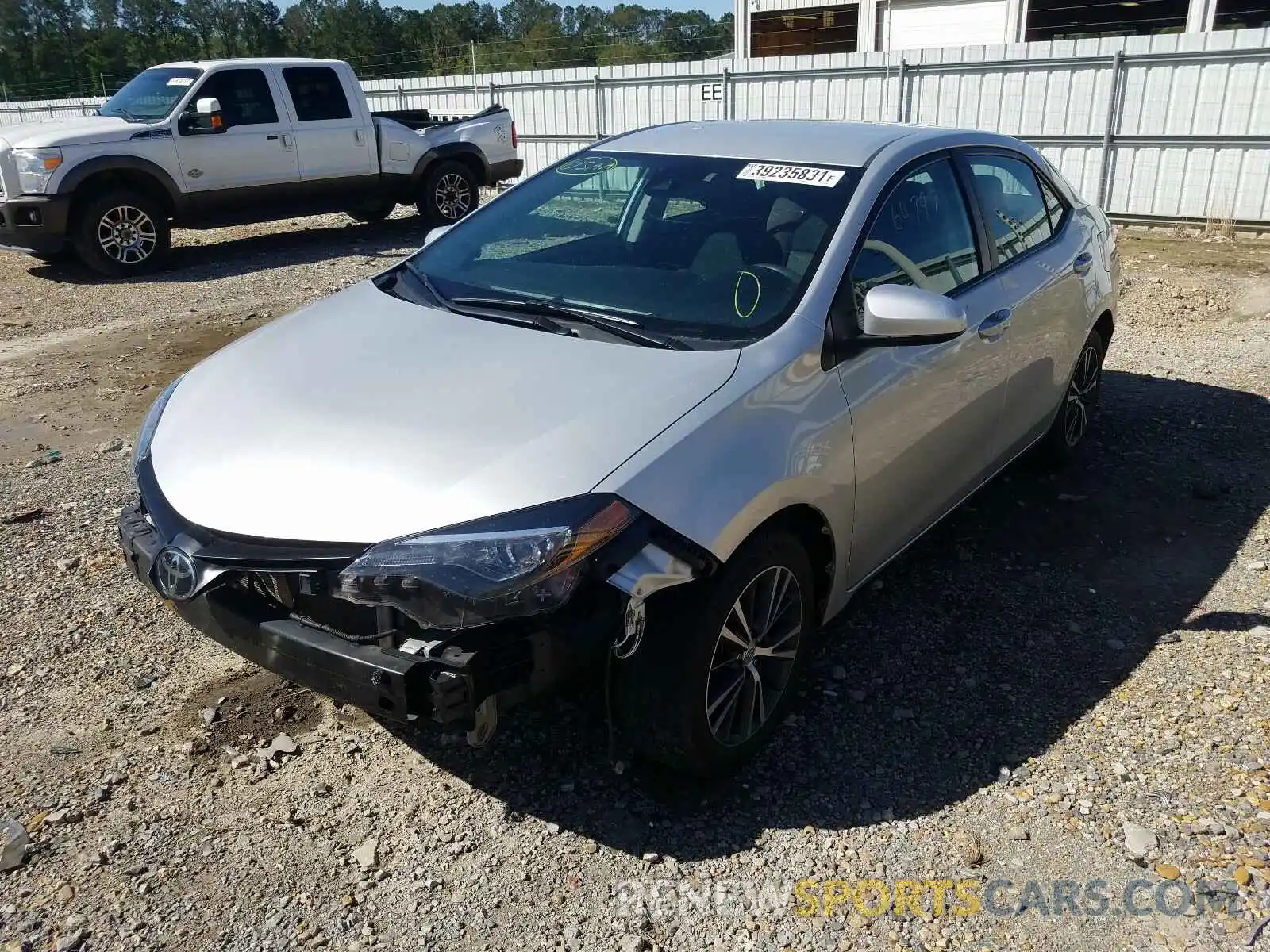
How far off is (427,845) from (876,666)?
1.69m

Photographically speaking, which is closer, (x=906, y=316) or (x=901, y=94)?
(x=906, y=316)

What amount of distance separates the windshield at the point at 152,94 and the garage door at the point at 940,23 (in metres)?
17.8

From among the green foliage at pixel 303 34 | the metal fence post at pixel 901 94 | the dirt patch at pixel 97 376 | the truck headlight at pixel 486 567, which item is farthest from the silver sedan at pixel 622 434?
the green foliage at pixel 303 34

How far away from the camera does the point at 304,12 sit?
5469cm

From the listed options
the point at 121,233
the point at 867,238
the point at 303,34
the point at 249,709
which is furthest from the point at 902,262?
the point at 303,34

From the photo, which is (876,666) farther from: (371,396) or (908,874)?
(371,396)

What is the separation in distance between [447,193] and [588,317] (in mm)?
10793


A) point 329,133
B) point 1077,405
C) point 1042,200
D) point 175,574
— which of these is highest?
point 329,133

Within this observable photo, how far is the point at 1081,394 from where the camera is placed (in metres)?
5.31

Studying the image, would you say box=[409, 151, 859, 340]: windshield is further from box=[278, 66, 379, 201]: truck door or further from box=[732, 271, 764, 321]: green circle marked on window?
box=[278, 66, 379, 201]: truck door

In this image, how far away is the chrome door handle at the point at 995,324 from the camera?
12.7ft

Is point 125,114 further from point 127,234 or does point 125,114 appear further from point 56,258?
point 56,258

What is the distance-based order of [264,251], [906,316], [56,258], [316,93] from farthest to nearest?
[264,251]
[316,93]
[56,258]
[906,316]

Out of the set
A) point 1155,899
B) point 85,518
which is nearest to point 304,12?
point 85,518
